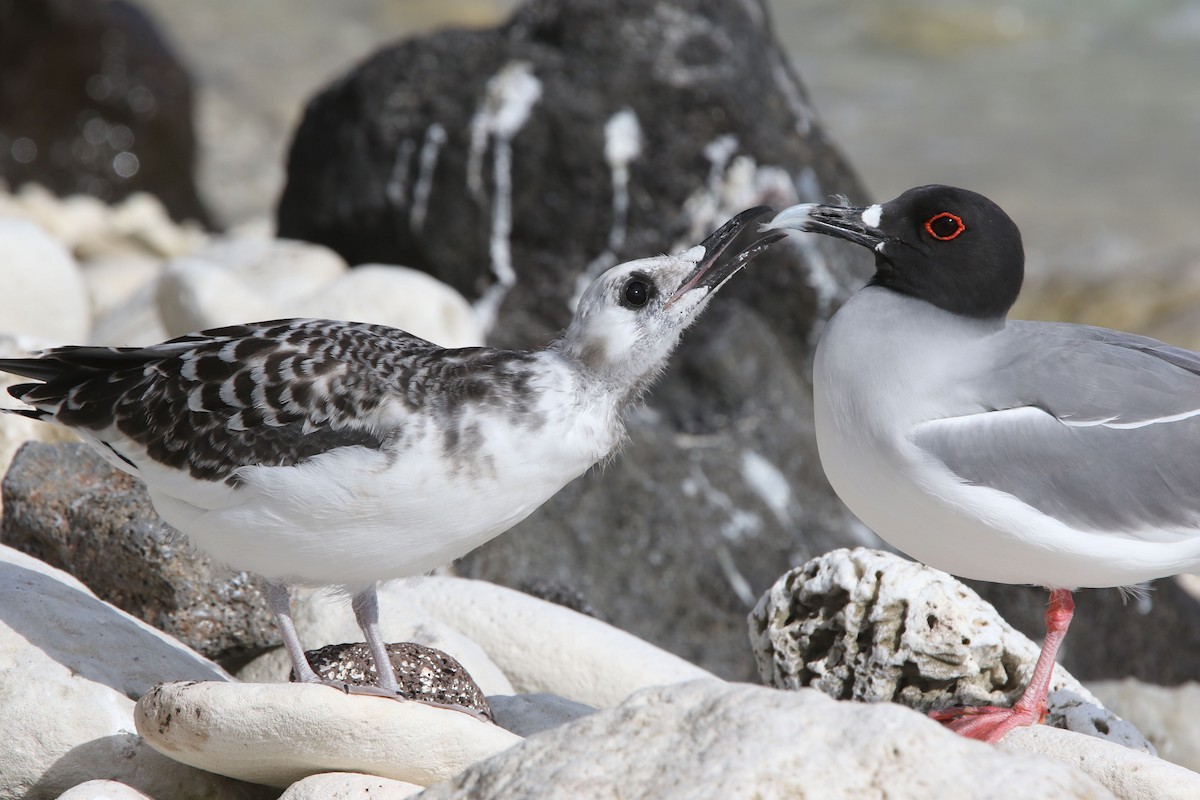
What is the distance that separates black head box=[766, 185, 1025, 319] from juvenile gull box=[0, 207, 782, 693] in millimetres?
472

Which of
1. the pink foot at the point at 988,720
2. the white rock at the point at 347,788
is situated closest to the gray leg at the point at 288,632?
the white rock at the point at 347,788

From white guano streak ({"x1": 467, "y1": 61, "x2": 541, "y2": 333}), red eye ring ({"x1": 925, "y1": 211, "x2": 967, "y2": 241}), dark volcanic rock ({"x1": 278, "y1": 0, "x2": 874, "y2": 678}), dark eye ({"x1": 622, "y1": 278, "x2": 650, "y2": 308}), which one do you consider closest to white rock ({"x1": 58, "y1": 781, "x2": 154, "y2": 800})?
dark eye ({"x1": 622, "y1": 278, "x2": 650, "y2": 308})

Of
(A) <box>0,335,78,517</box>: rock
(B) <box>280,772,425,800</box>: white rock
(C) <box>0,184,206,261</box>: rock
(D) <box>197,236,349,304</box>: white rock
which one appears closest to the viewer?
(B) <box>280,772,425,800</box>: white rock

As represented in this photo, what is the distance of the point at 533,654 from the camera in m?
6.40

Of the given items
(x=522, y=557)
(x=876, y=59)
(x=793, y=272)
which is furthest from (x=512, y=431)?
(x=876, y=59)

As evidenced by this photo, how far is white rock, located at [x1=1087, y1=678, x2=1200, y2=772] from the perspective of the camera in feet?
Answer: 24.0

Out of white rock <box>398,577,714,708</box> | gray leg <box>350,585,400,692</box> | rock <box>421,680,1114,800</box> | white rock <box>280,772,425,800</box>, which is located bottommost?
white rock <box>398,577,714,708</box>

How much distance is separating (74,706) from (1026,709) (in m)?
3.54

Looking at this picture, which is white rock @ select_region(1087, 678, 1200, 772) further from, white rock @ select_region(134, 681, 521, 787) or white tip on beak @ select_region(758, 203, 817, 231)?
white rock @ select_region(134, 681, 521, 787)

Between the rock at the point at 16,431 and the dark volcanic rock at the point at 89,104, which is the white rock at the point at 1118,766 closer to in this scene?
the rock at the point at 16,431

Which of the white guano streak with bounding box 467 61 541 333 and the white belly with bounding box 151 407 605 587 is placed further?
the white guano streak with bounding box 467 61 541 333

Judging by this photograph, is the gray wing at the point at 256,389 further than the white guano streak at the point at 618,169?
No

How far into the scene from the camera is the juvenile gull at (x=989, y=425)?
195 inches

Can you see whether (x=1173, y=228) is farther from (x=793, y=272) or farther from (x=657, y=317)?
(x=657, y=317)
